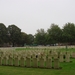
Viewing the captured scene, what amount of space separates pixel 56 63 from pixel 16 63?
329cm

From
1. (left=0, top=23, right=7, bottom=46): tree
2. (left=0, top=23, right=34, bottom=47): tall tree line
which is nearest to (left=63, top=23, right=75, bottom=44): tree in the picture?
(left=0, top=23, right=34, bottom=47): tall tree line

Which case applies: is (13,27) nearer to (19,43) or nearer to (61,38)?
(19,43)

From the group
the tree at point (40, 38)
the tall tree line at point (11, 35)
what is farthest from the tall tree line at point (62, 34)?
the tall tree line at point (11, 35)

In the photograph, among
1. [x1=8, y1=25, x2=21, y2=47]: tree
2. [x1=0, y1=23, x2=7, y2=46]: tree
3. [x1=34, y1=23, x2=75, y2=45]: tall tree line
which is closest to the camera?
[x1=34, y1=23, x2=75, y2=45]: tall tree line

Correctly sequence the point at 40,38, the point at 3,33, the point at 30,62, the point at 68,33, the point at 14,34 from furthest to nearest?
1. the point at 40,38
2. the point at 14,34
3. the point at 3,33
4. the point at 68,33
5. the point at 30,62

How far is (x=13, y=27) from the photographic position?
3767 inches

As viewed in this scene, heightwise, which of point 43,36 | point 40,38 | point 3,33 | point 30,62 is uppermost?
point 3,33

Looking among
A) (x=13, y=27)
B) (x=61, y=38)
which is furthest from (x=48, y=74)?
(x=13, y=27)

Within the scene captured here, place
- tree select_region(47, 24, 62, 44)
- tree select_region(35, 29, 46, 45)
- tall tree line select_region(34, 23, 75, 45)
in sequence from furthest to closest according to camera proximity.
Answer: tree select_region(35, 29, 46, 45), tree select_region(47, 24, 62, 44), tall tree line select_region(34, 23, 75, 45)

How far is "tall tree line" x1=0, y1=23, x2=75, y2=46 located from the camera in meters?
74.7

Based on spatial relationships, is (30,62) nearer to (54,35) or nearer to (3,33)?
(54,35)

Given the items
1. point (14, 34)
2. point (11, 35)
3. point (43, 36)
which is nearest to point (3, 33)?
point (11, 35)

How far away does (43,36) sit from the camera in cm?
9531

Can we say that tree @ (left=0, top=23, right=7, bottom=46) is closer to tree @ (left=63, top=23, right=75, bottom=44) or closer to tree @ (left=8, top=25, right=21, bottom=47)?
tree @ (left=8, top=25, right=21, bottom=47)
